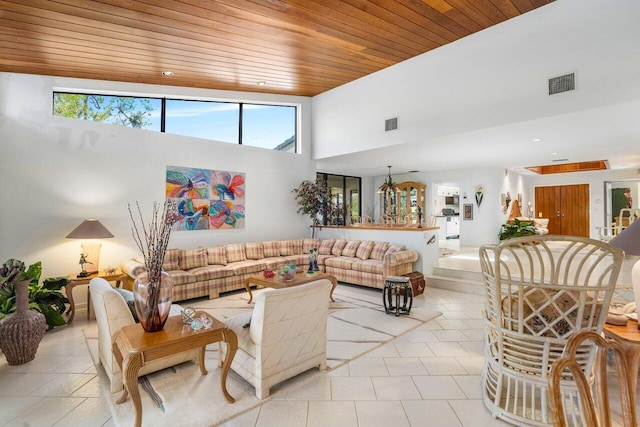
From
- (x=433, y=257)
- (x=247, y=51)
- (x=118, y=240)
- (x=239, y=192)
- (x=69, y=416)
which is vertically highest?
Result: (x=247, y=51)

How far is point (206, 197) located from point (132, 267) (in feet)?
6.19

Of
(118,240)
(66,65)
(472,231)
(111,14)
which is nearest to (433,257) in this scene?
(472,231)

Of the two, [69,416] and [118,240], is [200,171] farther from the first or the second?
[69,416]

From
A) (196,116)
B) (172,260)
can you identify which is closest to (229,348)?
(172,260)

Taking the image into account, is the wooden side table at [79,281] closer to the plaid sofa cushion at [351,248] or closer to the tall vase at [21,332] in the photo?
the tall vase at [21,332]

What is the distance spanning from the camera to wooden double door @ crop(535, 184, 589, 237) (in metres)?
10.2

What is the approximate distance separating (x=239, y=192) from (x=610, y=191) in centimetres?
1117

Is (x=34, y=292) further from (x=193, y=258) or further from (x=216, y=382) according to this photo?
(x=216, y=382)

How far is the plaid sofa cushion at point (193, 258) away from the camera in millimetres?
5267

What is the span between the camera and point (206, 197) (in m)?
6.03

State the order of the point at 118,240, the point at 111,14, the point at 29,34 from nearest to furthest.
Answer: the point at 111,14 → the point at 29,34 → the point at 118,240

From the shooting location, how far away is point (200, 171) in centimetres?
596

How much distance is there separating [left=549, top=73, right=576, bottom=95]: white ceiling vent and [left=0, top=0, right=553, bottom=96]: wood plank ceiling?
0.96 meters

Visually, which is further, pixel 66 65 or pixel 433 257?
pixel 433 257
